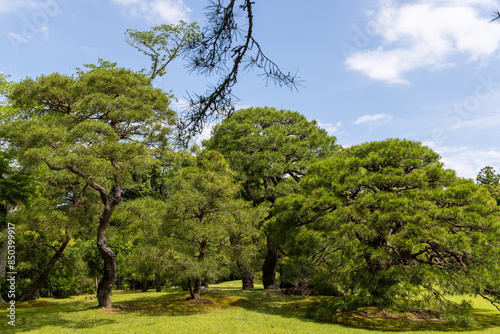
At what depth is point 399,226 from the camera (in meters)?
9.14

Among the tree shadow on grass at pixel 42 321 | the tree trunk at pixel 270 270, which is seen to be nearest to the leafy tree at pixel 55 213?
the tree shadow on grass at pixel 42 321

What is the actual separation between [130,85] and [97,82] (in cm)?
106

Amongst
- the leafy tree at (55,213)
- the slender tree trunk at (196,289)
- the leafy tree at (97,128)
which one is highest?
the leafy tree at (97,128)

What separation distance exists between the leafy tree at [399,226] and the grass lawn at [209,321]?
734 millimetres

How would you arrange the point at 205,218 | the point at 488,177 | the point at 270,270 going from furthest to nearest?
1. the point at 488,177
2. the point at 270,270
3. the point at 205,218

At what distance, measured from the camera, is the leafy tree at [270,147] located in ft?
47.3

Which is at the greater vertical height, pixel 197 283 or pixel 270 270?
pixel 270 270

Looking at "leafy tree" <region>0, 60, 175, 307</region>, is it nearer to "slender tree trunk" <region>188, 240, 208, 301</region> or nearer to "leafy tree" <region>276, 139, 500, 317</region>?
"slender tree trunk" <region>188, 240, 208, 301</region>

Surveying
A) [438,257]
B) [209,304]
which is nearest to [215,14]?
[438,257]

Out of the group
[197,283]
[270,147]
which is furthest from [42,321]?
[270,147]

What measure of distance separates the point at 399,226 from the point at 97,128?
29.5 feet

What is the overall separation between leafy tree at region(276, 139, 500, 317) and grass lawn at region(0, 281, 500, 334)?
73 cm

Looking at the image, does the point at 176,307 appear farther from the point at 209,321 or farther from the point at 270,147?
the point at 270,147

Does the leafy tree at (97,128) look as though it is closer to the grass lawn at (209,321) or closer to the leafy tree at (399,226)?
the grass lawn at (209,321)
